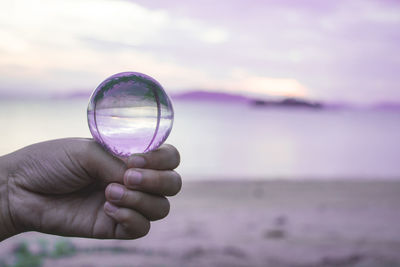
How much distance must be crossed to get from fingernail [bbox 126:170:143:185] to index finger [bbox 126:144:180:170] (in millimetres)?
30

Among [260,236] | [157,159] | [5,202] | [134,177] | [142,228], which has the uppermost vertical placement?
[260,236]

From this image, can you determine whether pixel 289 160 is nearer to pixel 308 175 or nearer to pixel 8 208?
pixel 308 175

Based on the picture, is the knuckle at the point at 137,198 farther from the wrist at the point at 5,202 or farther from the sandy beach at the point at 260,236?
the sandy beach at the point at 260,236

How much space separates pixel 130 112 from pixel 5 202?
99 centimetres

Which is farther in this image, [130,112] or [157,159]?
[157,159]

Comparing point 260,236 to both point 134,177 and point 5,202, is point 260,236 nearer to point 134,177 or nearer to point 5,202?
point 5,202

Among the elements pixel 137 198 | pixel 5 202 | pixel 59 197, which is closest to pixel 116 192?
pixel 137 198

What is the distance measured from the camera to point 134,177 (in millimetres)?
1606

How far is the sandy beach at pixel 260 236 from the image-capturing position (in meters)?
4.30

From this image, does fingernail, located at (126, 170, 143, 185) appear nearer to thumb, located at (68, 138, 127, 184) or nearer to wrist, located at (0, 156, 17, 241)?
thumb, located at (68, 138, 127, 184)

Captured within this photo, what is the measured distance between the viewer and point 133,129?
4.69ft

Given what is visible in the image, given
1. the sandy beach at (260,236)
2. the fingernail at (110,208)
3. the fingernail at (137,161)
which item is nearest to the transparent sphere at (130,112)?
the fingernail at (137,161)

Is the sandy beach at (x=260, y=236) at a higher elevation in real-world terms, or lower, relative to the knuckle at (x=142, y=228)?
higher

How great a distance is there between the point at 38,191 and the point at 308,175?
12431 mm
